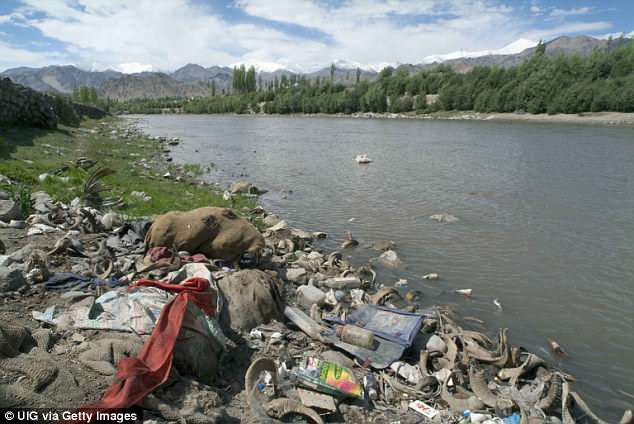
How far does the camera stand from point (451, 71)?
13075 cm

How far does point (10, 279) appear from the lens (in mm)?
5387

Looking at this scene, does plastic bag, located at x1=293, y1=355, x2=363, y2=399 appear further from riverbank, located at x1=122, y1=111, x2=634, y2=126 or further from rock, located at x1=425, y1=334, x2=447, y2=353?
riverbank, located at x1=122, y1=111, x2=634, y2=126

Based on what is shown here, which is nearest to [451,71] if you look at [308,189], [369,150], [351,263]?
[369,150]

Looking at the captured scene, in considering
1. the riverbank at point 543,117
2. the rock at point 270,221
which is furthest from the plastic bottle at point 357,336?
the riverbank at point 543,117

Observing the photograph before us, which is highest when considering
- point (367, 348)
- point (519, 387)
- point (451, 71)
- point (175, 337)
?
point (451, 71)

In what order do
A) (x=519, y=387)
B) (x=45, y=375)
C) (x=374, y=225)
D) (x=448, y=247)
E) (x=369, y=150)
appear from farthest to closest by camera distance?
(x=369, y=150), (x=374, y=225), (x=448, y=247), (x=519, y=387), (x=45, y=375)

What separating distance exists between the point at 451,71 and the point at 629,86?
63.2 m

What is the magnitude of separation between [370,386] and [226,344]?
2021 mm

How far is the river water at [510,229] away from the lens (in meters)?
7.41

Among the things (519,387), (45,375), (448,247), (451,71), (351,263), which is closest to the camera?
(45,375)

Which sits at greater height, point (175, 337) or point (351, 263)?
point (175, 337)

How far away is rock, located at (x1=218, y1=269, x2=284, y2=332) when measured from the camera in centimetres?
589

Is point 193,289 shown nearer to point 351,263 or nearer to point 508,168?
point 351,263

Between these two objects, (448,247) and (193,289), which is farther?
(448,247)
